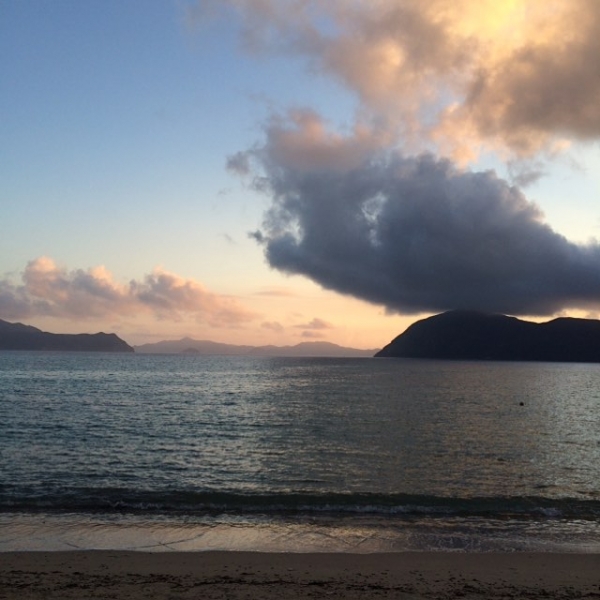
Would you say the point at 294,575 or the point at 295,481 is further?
the point at 295,481

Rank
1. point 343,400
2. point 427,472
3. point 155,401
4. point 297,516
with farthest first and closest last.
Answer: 1. point 343,400
2. point 155,401
3. point 427,472
4. point 297,516

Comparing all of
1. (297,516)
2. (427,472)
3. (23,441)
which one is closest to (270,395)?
(23,441)

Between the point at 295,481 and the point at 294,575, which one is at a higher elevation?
the point at 294,575

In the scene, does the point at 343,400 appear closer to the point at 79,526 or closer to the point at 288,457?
the point at 288,457

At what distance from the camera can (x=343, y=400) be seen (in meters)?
80.8

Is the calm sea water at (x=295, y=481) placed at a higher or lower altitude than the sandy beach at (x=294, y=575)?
lower

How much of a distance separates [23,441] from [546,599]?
38124 mm

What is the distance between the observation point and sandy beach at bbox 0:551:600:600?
13.9m

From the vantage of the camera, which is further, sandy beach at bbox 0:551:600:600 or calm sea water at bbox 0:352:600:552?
calm sea water at bbox 0:352:600:552

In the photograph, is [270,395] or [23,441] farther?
[270,395]

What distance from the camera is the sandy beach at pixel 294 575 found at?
547 inches

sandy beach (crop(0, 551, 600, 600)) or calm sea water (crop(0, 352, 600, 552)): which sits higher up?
sandy beach (crop(0, 551, 600, 600))

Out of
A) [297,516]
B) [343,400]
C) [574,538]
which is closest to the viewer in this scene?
[574,538]

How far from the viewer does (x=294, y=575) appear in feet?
50.3
